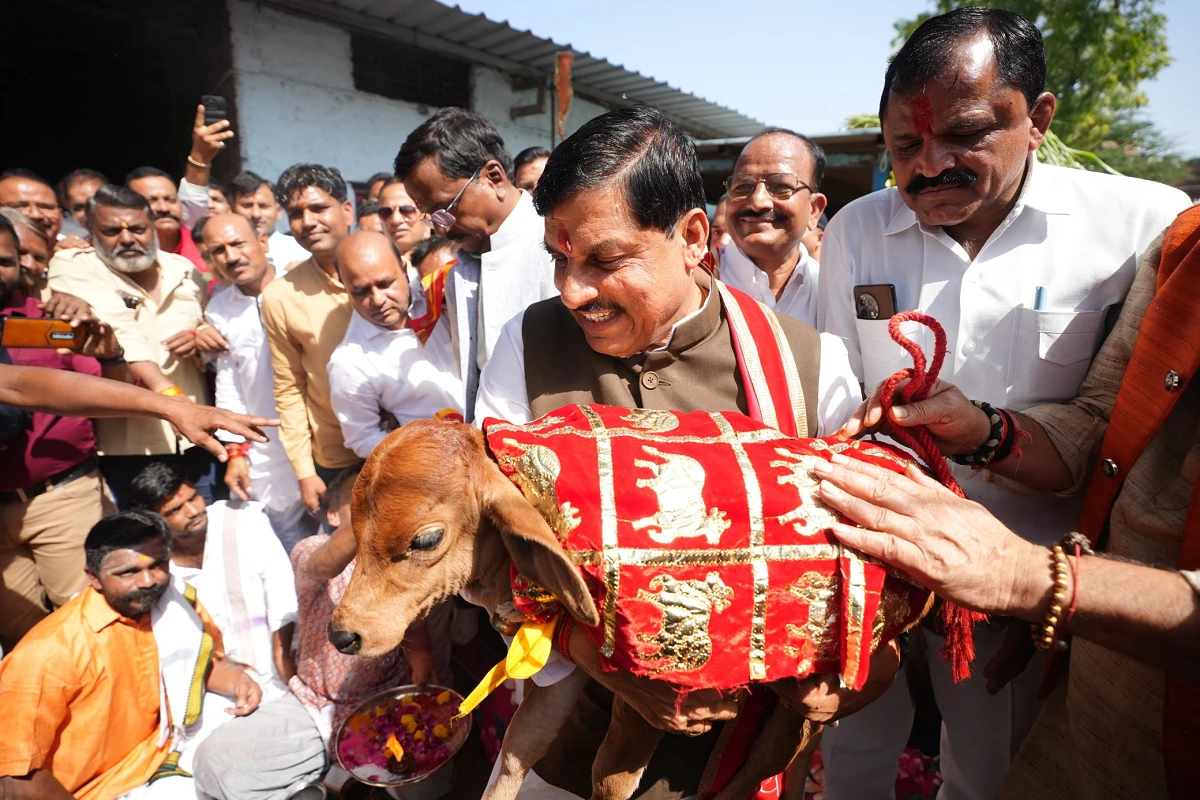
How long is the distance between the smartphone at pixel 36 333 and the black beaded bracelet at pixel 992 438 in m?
4.35

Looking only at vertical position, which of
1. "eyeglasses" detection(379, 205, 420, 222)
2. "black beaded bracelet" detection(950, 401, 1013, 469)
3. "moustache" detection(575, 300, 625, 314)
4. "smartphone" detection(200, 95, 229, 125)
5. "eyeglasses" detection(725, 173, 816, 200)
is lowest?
"black beaded bracelet" detection(950, 401, 1013, 469)

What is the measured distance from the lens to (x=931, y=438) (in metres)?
2.04

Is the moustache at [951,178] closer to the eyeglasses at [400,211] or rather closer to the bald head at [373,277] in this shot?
the bald head at [373,277]

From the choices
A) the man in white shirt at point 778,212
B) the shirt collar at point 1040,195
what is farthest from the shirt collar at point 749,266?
the shirt collar at point 1040,195

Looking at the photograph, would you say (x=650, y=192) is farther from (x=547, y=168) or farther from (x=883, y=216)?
(x=883, y=216)

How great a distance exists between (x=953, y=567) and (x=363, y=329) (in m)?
3.82

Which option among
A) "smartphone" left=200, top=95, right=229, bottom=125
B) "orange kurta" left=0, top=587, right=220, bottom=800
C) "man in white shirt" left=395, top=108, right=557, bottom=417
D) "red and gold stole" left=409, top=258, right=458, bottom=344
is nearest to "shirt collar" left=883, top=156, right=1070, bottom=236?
"man in white shirt" left=395, top=108, right=557, bottom=417

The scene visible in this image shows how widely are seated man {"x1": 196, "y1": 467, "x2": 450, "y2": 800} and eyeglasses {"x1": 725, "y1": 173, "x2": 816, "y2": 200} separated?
8.93 feet

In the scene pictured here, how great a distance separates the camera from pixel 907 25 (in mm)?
24734

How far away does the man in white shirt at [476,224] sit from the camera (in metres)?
3.37

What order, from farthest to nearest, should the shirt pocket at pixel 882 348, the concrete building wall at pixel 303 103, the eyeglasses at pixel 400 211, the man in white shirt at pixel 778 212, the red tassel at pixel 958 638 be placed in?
the concrete building wall at pixel 303 103 < the eyeglasses at pixel 400 211 < the man in white shirt at pixel 778 212 < the shirt pocket at pixel 882 348 < the red tassel at pixel 958 638

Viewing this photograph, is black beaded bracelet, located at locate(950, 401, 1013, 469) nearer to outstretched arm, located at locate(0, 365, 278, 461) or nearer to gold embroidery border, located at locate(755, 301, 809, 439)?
gold embroidery border, located at locate(755, 301, 809, 439)

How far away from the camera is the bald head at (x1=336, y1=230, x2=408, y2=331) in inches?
172

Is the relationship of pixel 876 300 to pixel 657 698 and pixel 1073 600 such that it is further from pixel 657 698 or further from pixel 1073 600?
pixel 657 698
